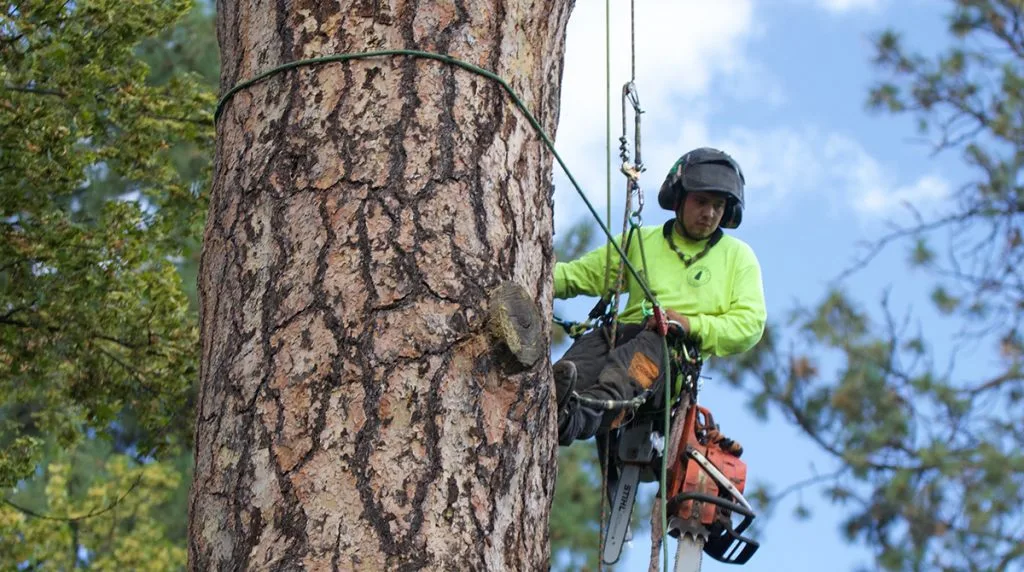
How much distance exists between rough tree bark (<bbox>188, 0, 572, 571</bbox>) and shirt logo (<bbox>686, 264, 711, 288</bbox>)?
2.12m

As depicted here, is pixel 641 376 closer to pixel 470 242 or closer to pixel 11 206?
pixel 470 242

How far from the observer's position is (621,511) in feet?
19.1

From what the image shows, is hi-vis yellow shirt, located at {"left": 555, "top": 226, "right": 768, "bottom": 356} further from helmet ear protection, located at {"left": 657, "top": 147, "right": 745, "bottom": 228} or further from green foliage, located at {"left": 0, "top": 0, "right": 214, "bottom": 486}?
green foliage, located at {"left": 0, "top": 0, "right": 214, "bottom": 486}

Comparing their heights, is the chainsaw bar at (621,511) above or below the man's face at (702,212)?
below

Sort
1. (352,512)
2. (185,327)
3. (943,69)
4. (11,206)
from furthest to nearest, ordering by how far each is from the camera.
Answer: (943,69) < (185,327) < (11,206) < (352,512)

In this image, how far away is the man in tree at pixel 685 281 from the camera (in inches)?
215

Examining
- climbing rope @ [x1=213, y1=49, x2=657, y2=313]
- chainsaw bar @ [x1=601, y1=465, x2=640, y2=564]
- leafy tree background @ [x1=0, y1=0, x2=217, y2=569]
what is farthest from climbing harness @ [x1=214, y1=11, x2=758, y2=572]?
leafy tree background @ [x1=0, y1=0, x2=217, y2=569]

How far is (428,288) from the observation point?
3.35 m

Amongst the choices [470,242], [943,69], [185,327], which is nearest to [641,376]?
[470,242]

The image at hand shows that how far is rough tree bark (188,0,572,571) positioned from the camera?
318 cm

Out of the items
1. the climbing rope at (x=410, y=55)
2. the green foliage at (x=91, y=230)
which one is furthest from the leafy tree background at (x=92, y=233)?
the climbing rope at (x=410, y=55)

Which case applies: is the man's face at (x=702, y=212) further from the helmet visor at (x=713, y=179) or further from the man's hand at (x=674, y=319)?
the man's hand at (x=674, y=319)

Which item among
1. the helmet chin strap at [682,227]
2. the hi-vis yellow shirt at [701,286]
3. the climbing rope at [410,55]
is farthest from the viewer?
the helmet chin strap at [682,227]

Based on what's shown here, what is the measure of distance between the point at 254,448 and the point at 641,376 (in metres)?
2.37
